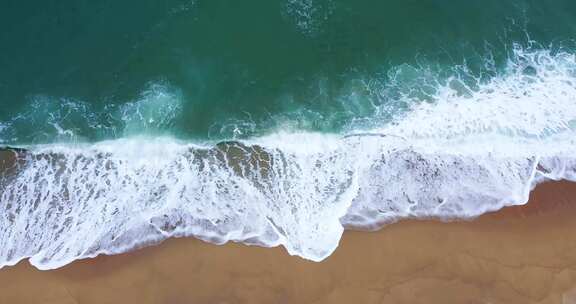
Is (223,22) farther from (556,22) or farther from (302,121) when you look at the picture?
(556,22)

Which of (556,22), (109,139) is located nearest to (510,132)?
(556,22)

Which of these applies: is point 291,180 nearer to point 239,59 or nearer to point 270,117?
point 270,117

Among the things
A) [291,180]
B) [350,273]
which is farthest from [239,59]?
[350,273]

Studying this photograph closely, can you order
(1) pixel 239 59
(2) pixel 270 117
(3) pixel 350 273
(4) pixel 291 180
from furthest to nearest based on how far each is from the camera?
1. (1) pixel 239 59
2. (2) pixel 270 117
3. (4) pixel 291 180
4. (3) pixel 350 273

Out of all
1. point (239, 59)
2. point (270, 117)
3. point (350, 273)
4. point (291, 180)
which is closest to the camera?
point (350, 273)

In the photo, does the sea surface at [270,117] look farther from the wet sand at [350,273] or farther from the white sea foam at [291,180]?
the wet sand at [350,273]

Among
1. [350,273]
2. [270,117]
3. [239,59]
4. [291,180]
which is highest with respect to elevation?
[239,59]
